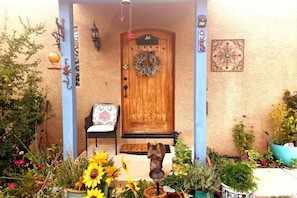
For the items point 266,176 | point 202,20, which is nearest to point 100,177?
point 202,20

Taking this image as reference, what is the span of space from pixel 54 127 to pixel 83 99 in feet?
2.67

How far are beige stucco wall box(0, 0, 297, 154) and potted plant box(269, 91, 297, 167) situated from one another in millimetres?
215

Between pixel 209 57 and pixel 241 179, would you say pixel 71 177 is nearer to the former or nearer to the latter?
pixel 241 179

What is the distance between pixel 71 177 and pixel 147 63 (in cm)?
280

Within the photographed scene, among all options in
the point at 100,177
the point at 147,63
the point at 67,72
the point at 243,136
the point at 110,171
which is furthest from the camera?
the point at 147,63

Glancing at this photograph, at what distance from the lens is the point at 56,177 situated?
8.86ft

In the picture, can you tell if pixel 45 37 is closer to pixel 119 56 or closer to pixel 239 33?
pixel 119 56

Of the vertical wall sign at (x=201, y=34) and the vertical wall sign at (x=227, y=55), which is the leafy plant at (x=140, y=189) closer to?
the vertical wall sign at (x=201, y=34)

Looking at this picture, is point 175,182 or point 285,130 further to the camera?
point 285,130

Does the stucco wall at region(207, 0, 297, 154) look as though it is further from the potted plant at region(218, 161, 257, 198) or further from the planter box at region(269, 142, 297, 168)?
the potted plant at region(218, 161, 257, 198)

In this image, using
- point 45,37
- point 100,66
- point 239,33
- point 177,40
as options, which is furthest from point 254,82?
point 45,37

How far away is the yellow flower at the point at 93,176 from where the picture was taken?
2229mm

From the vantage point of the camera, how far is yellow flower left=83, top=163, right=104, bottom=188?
87.7 inches

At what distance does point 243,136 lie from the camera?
4.59m
